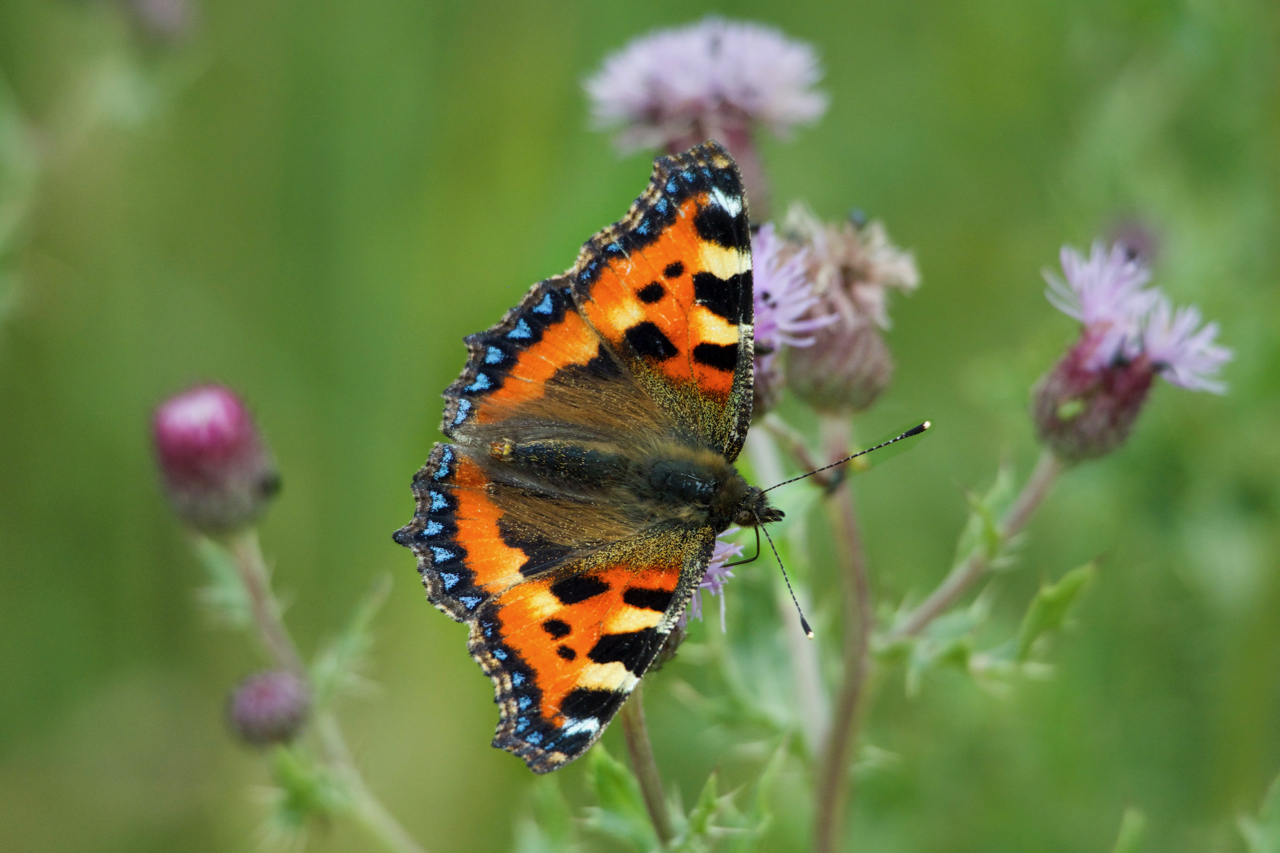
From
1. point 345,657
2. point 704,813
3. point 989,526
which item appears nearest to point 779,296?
point 989,526

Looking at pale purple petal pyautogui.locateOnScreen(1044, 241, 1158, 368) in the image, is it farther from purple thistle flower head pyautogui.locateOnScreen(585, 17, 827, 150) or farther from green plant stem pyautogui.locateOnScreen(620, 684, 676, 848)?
green plant stem pyautogui.locateOnScreen(620, 684, 676, 848)

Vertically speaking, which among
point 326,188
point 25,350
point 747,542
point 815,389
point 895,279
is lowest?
point 747,542

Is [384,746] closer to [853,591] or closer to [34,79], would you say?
[853,591]

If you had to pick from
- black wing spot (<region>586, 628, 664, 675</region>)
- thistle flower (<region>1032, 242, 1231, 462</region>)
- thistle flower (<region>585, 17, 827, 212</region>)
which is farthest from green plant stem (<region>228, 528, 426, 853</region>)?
thistle flower (<region>1032, 242, 1231, 462</region>)

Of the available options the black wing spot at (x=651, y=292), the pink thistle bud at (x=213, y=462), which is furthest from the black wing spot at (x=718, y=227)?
the pink thistle bud at (x=213, y=462)

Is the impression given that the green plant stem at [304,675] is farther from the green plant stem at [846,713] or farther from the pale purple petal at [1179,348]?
the pale purple petal at [1179,348]

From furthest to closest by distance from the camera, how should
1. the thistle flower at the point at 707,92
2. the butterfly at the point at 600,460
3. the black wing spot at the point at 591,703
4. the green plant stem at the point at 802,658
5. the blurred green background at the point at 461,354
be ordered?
the blurred green background at the point at 461,354 → the thistle flower at the point at 707,92 → the green plant stem at the point at 802,658 → the butterfly at the point at 600,460 → the black wing spot at the point at 591,703

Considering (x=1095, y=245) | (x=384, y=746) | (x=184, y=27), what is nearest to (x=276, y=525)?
(x=384, y=746)
